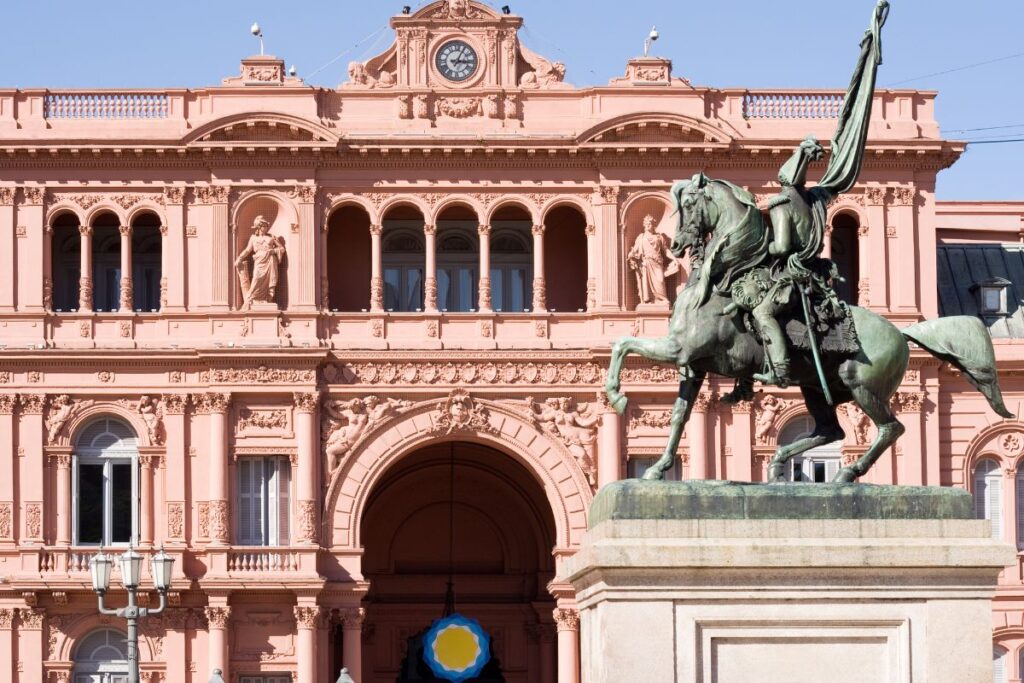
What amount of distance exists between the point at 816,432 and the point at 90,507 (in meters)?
41.3

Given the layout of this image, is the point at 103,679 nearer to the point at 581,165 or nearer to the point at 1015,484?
the point at 581,165

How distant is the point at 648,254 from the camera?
2495 inches

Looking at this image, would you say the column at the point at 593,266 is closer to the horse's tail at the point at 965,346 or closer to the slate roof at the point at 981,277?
the slate roof at the point at 981,277

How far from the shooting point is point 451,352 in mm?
63000

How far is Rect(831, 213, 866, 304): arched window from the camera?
65.2 meters

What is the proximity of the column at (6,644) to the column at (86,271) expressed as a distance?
8.40m

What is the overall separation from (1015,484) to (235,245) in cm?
2251

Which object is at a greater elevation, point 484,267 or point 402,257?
point 402,257

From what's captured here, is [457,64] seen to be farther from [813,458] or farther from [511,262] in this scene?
[813,458]

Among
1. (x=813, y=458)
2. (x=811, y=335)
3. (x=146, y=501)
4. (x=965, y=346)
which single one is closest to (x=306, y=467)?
(x=146, y=501)

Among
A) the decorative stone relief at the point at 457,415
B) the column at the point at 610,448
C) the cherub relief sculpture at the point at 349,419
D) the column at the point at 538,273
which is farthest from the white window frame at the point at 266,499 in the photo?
the column at the point at 610,448

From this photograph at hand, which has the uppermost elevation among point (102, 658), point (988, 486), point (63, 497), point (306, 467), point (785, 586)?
point (306, 467)

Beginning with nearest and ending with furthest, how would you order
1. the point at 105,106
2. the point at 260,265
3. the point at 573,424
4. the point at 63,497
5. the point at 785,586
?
the point at 785,586 < the point at 63,497 < the point at 260,265 < the point at 573,424 < the point at 105,106

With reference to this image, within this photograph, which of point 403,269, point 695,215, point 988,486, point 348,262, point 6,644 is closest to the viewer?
point 695,215
